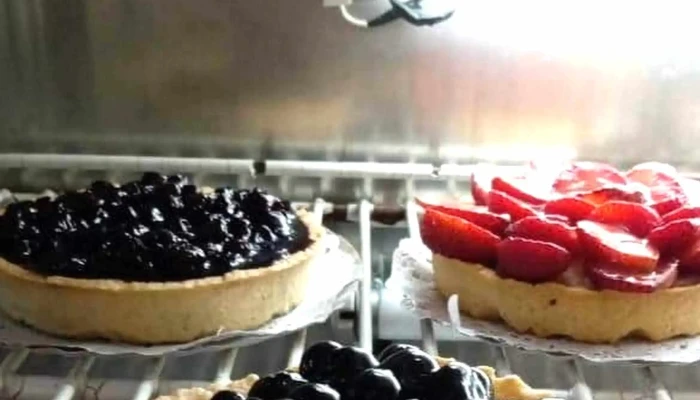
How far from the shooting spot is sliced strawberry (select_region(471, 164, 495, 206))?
1.41 m

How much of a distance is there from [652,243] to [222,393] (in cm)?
51

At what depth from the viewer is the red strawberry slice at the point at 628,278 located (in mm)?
1210

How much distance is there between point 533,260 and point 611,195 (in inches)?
7.0

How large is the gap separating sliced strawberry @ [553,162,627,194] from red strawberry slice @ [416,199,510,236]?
4.7 inches

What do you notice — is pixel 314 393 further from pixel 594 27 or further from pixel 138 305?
pixel 594 27

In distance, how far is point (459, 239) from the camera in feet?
4.25

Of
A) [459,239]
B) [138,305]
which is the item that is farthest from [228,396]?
[459,239]

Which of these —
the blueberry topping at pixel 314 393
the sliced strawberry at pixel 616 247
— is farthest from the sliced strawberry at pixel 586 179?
the blueberry topping at pixel 314 393


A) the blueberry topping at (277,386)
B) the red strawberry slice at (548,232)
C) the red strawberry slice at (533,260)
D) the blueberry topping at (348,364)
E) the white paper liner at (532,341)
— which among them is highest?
the red strawberry slice at (548,232)

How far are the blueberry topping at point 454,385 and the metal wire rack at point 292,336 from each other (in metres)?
0.17

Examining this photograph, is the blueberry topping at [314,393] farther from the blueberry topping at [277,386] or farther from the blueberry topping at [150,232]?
the blueberry topping at [150,232]

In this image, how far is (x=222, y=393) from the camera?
951 millimetres

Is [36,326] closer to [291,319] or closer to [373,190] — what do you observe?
[291,319]

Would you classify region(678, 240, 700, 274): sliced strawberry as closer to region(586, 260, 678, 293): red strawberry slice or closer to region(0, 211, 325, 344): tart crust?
region(586, 260, 678, 293): red strawberry slice
